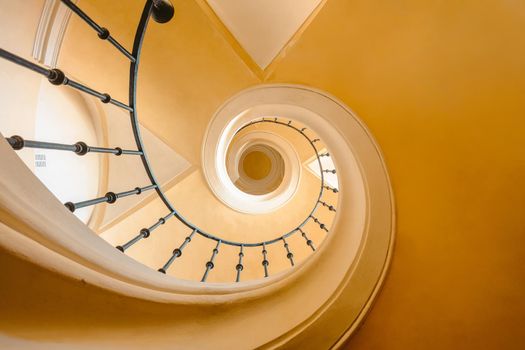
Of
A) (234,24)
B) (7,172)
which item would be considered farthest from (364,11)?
(7,172)

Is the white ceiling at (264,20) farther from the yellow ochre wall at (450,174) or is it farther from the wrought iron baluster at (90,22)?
the wrought iron baluster at (90,22)

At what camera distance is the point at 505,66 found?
1.23 meters

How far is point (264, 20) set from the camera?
7.67 feet

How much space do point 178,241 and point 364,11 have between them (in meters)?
4.12

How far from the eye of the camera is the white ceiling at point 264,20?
223cm

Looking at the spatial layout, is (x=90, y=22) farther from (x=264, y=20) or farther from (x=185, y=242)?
(x=185, y=242)

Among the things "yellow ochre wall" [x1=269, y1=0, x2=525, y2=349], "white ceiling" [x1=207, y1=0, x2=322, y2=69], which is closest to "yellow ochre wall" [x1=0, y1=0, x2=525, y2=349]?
"yellow ochre wall" [x1=269, y1=0, x2=525, y2=349]

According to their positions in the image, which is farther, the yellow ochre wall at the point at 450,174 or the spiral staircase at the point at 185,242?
the yellow ochre wall at the point at 450,174

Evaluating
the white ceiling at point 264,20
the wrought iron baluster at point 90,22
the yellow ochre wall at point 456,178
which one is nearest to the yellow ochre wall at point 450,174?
the yellow ochre wall at point 456,178

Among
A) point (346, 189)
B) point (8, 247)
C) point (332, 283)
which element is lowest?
point (332, 283)

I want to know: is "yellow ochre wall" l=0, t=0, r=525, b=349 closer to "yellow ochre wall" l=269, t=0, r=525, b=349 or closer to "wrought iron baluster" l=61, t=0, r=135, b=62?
"yellow ochre wall" l=269, t=0, r=525, b=349

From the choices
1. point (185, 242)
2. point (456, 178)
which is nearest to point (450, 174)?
point (456, 178)

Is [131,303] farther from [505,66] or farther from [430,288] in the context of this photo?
[505,66]

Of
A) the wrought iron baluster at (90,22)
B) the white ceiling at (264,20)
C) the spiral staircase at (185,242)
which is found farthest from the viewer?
the white ceiling at (264,20)
